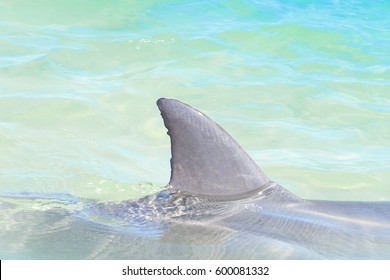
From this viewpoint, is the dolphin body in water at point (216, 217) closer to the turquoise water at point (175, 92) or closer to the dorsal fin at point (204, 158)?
the dorsal fin at point (204, 158)

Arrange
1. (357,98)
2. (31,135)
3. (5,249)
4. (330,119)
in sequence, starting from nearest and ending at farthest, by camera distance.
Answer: (5,249), (31,135), (330,119), (357,98)

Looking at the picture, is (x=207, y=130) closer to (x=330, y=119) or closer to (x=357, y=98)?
(x=330, y=119)

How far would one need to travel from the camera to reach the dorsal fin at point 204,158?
432 cm

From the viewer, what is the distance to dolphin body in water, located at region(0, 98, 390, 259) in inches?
155

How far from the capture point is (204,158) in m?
4.40

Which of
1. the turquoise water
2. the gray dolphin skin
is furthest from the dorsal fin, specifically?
the turquoise water

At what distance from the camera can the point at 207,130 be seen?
4379 mm

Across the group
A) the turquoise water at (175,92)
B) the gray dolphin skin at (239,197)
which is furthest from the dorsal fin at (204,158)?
the turquoise water at (175,92)

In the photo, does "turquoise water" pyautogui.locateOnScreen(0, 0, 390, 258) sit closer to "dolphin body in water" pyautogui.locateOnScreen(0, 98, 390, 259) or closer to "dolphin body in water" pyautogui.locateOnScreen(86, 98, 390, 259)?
"dolphin body in water" pyautogui.locateOnScreen(0, 98, 390, 259)

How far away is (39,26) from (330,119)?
16.4 feet

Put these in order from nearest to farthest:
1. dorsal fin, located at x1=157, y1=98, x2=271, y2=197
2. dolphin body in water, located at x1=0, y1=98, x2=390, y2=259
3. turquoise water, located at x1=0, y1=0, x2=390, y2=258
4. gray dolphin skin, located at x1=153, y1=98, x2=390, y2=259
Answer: dolphin body in water, located at x1=0, y1=98, x2=390, y2=259, gray dolphin skin, located at x1=153, y1=98, x2=390, y2=259, dorsal fin, located at x1=157, y1=98, x2=271, y2=197, turquoise water, located at x1=0, y1=0, x2=390, y2=258

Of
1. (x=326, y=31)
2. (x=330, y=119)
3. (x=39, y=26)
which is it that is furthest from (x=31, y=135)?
(x=326, y=31)

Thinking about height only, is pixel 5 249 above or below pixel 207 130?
below

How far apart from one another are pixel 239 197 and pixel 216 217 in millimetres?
223
